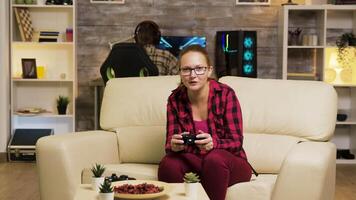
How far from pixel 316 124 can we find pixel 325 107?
12 centimetres

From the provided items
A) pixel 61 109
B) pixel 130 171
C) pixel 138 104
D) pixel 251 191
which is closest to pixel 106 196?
pixel 251 191

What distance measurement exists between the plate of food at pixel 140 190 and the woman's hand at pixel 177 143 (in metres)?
0.44

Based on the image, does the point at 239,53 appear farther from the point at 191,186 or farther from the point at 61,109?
the point at 191,186

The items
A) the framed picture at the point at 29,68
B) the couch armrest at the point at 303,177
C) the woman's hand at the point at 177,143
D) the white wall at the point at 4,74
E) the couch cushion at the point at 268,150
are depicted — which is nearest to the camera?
the couch armrest at the point at 303,177

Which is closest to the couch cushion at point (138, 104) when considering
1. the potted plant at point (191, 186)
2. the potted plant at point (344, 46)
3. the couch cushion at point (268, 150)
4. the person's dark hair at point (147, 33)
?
the couch cushion at point (268, 150)

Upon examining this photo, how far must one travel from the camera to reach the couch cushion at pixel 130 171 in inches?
139

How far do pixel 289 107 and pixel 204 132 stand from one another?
638 millimetres

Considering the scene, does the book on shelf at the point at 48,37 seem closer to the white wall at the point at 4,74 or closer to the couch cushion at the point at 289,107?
the white wall at the point at 4,74

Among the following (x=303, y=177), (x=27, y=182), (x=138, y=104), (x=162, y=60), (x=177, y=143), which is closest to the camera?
(x=303, y=177)

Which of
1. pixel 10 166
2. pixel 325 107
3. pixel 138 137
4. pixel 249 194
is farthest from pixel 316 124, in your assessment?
pixel 10 166

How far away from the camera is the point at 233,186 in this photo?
3215 mm

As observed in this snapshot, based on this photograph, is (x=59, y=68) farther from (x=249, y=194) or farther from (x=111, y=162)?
(x=249, y=194)

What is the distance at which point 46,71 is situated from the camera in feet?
22.9

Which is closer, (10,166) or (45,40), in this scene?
(10,166)
